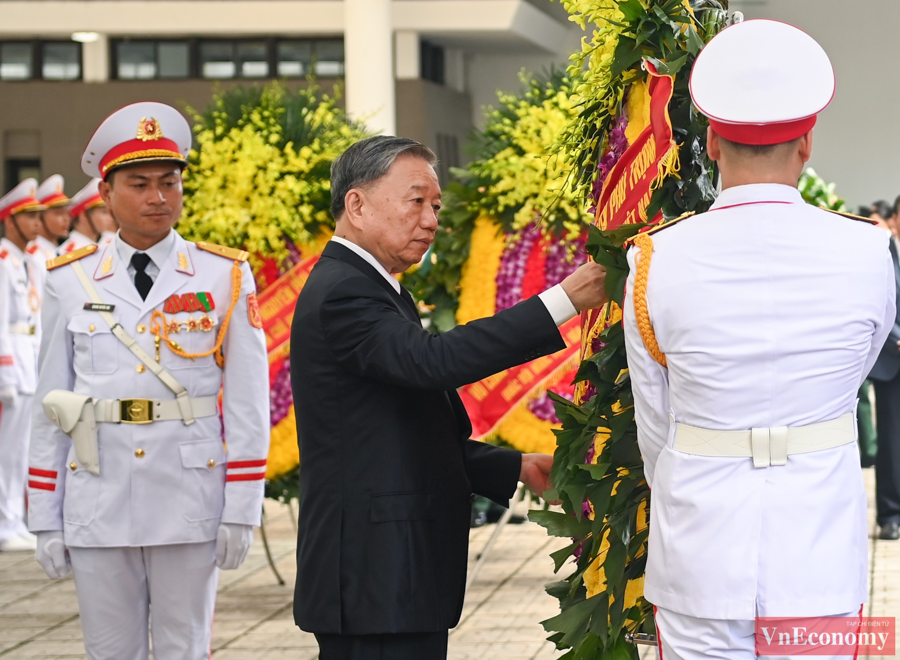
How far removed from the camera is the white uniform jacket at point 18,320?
23.4ft

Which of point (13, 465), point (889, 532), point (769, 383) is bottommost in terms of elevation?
point (889, 532)

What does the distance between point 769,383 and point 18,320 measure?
250 inches

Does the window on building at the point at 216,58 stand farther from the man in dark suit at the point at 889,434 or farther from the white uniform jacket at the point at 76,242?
the man in dark suit at the point at 889,434

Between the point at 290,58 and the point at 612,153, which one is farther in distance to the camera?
the point at 290,58

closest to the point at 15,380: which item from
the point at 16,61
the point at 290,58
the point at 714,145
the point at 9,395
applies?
the point at 9,395

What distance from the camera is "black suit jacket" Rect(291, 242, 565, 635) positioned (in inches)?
90.8

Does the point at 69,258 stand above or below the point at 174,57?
below

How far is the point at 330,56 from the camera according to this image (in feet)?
59.7

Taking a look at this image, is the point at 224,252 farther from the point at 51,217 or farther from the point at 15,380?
the point at 51,217

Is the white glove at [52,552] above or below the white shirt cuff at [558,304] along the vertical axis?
below

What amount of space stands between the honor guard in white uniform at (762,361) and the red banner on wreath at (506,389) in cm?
311

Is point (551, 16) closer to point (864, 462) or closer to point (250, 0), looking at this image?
point (250, 0)

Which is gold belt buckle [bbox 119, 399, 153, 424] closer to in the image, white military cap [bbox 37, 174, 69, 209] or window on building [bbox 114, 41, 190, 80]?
white military cap [bbox 37, 174, 69, 209]

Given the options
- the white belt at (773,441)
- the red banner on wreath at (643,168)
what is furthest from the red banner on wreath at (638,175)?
the white belt at (773,441)
